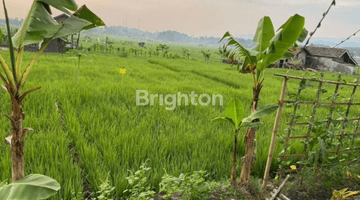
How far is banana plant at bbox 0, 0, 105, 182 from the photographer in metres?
0.99

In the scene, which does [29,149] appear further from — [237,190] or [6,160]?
[237,190]

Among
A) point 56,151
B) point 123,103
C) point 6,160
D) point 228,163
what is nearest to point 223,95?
point 123,103

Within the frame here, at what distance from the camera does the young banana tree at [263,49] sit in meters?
1.57

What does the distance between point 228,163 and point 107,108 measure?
1977 millimetres

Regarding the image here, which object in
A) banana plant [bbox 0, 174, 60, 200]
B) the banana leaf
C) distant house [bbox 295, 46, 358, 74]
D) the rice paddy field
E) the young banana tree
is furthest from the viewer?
distant house [bbox 295, 46, 358, 74]

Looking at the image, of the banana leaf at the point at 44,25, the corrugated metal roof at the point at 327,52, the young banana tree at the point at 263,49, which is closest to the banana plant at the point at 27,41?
the banana leaf at the point at 44,25

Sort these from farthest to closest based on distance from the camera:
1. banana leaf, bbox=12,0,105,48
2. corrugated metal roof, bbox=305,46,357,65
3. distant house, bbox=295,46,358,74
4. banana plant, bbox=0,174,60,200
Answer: distant house, bbox=295,46,358,74 < corrugated metal roof, bbox=305,46,357,65 < banana leaf, bbox=12,0,105,48 < banana plant, bbox=0,174,60,200

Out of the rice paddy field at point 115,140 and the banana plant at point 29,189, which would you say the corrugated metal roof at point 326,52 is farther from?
the banana plant at point 29,189

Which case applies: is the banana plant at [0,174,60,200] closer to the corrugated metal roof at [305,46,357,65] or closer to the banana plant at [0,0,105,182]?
the banana plant at [0,0,105,182]

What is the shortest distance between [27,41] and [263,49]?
1.52 metres

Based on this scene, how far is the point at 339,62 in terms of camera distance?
2412 centimetres

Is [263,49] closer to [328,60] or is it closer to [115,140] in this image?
[115,140]

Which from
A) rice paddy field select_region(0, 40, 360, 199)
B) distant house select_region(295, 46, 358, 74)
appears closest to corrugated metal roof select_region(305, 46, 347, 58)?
distant house select_region(295, 46, 358, 74)

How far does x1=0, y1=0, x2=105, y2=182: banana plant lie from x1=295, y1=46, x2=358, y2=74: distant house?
26241 millimetres
